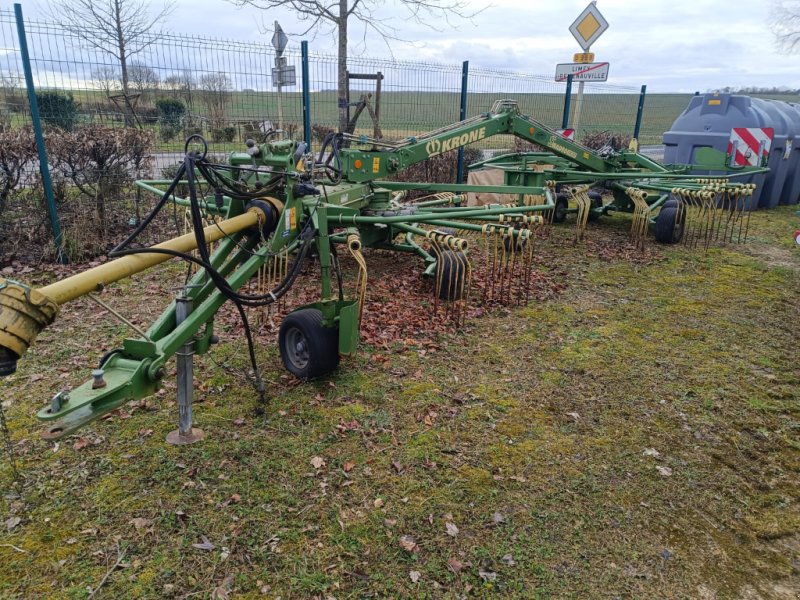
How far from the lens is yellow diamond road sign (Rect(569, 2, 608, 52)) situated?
9.88 meters

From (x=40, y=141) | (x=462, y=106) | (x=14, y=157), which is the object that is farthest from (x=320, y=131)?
(x=14, y=157)

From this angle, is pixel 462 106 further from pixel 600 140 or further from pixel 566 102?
pixel 600 140

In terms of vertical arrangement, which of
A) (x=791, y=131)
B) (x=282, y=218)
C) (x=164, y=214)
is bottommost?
(x=164, y=214)

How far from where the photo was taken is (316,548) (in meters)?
2.49

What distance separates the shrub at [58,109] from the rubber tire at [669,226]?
7.57 meters

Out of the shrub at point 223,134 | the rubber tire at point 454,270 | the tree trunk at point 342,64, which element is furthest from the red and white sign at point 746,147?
the shrub at point 223,134

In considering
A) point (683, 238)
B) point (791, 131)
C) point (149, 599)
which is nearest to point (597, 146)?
point (791, 131)

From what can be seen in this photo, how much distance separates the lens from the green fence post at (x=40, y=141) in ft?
18.2

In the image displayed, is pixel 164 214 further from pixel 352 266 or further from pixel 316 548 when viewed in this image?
pixel 316 548

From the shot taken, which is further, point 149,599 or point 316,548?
point 316,548

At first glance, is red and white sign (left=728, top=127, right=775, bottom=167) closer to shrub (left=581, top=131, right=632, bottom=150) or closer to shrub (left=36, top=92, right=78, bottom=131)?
shrub (left=581, top=131, right=632, bottom=150)

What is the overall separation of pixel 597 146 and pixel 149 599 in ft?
41.5

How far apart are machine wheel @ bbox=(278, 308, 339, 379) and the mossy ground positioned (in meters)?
0.15

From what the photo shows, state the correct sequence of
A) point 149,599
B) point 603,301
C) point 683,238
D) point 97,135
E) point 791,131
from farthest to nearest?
point 791,131, point 683,238, point 97,135, point 603,301, point 149,599
